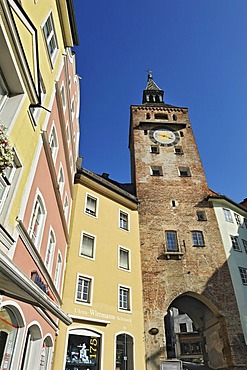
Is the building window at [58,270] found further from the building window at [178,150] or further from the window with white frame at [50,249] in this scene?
the building window at [178,150]

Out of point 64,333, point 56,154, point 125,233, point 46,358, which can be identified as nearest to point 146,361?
point 64,333

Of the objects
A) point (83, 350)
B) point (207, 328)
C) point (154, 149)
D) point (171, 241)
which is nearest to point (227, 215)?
point (171, 241)

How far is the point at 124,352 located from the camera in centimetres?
1650

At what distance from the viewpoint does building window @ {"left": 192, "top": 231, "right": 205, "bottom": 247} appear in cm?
2303

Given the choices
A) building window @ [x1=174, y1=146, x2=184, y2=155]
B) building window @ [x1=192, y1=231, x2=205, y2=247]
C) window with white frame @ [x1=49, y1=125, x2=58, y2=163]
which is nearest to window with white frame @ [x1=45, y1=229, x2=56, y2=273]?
window with white frame @ [x1=49, y1=125, x2=58, y2=163]

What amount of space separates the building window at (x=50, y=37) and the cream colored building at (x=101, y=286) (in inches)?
380

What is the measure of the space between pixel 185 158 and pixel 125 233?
481 inches

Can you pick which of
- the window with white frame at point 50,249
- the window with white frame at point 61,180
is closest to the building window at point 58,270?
the window with white frame at point 50,249

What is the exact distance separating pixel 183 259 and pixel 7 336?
53.3 ft

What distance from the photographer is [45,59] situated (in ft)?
36.6

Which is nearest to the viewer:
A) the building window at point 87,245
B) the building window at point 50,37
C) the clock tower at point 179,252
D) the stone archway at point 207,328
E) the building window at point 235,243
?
the building window at point 50,37

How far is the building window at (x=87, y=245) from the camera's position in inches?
710

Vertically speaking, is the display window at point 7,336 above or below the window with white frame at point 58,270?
below

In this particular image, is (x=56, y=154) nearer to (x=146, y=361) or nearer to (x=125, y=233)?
(x=125, y=233)
